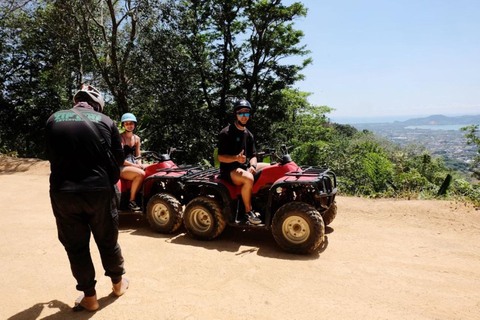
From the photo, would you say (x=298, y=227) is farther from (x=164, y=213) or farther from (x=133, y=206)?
(x=133, y=206)

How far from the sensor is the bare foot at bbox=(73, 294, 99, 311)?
3223 mm

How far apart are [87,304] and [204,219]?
2307 millimetres

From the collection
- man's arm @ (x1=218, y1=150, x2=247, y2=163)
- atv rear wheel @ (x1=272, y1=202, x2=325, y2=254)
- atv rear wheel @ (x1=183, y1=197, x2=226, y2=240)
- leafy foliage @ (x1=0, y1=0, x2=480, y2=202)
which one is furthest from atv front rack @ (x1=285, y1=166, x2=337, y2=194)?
leafy foliage @ (x1=0, y1=0, x2=480, y2=202)

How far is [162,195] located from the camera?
564 cm

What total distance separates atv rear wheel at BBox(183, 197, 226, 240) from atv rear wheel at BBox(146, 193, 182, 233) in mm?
270

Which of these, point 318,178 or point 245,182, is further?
point 245,182

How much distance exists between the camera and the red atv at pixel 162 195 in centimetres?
556

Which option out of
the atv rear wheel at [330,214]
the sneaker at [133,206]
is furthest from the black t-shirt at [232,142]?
the sneaker at [133,206]

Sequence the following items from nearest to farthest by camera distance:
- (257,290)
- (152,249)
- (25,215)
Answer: (257,290) → (152,249) → (25,215)

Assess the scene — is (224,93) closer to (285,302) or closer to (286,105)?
(286,105)

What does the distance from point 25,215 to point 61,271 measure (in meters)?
3.42

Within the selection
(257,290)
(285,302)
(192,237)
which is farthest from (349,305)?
(192,237)

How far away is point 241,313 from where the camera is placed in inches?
127

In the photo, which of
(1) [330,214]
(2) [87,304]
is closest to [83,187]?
(2) [87,304]
